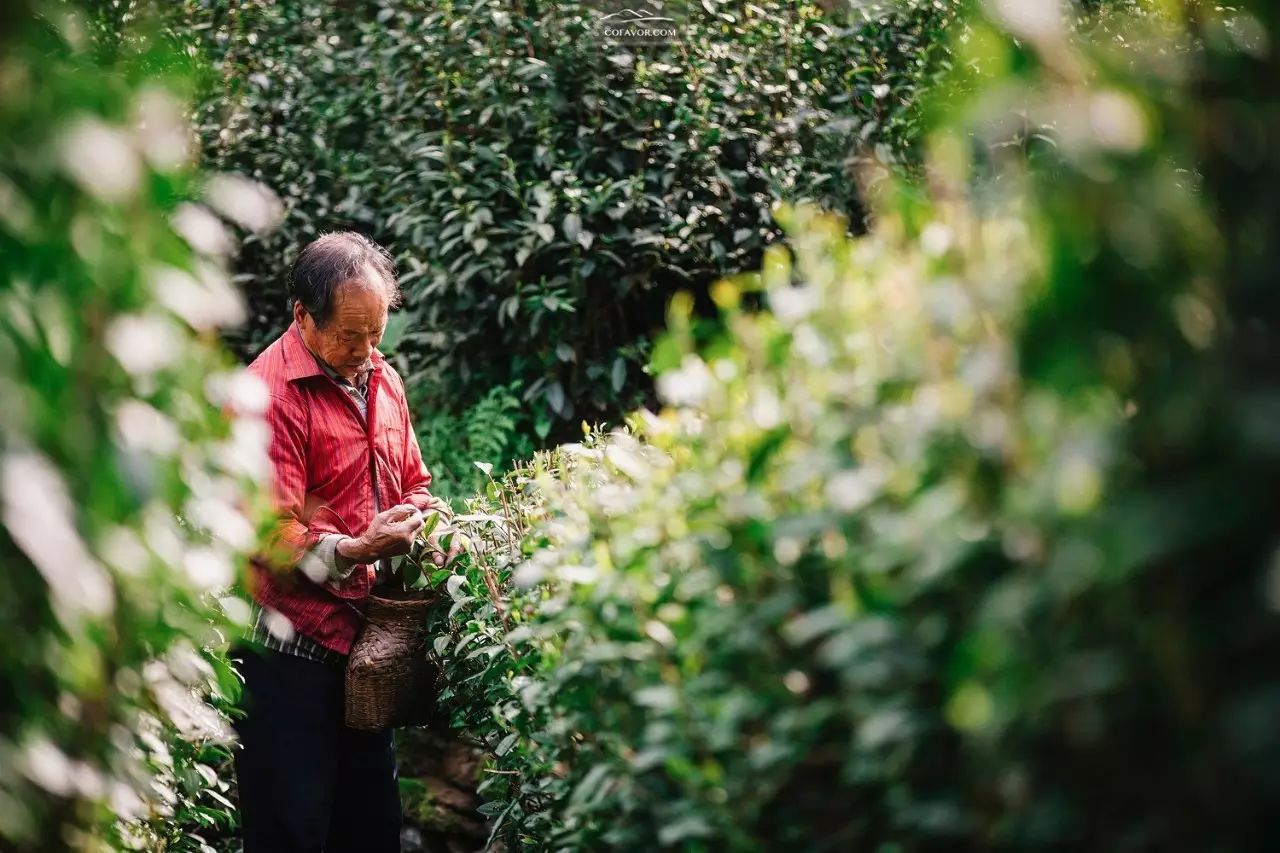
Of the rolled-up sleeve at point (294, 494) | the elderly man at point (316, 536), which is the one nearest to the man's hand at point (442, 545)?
the elderly man at point (316, 536)

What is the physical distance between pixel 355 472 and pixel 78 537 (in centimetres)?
213

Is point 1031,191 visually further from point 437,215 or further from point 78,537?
point 437,215

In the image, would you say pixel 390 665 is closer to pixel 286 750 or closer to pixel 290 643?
pixel 290 643

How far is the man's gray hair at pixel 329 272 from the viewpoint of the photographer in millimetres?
3801

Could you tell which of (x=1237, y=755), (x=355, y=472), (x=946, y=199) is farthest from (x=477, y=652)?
(x=1237, y=755)

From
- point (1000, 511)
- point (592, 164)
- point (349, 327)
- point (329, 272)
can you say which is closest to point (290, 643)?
point (349, 327)

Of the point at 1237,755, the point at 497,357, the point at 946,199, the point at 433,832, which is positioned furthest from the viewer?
the point at 497,357

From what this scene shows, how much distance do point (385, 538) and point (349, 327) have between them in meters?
0.72

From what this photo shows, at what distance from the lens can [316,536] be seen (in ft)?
12.0

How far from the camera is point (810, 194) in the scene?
6.21m

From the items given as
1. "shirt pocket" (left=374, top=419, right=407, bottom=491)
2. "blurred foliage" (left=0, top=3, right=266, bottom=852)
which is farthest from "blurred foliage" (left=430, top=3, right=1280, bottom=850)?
"shirt pocket" (left=374, top=419, right=407, bottom=491)

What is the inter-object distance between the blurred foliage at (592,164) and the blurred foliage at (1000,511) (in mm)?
4143

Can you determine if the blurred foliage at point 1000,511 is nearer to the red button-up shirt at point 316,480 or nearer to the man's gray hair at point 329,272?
the red button-up shirt at point 316,480

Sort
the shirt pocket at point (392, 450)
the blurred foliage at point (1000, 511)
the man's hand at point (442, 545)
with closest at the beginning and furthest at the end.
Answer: the blurred foliage at point (1000, 511), the man's hand at point (442, 545), the shirt pocket at point (392, 450)
